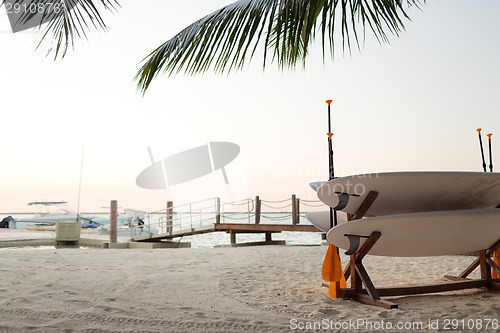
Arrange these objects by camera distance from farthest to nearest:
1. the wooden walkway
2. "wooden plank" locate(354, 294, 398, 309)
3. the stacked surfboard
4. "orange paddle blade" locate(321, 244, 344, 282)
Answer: the wooden walkway → "orange paddle blade" locate(321, 244, 344, 282) → the stacked surfboard → "wooden plank" locate(354, 294, 398, 309)

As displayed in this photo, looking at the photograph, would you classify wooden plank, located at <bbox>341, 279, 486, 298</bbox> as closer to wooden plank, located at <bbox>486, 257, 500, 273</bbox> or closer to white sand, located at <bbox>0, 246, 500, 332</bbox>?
white sand, located at <bbox>0, 246, 500, 332</bbox>

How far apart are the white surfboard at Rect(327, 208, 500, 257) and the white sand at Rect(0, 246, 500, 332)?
1.29 ft

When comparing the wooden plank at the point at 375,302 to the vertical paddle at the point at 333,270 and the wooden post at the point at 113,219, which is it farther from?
the wooden post at the point at 113,219

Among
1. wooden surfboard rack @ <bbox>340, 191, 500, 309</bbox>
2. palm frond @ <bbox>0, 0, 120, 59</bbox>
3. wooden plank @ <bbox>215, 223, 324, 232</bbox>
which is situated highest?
palm frond @ <bbox>0, 0, 120, 59</bbox>

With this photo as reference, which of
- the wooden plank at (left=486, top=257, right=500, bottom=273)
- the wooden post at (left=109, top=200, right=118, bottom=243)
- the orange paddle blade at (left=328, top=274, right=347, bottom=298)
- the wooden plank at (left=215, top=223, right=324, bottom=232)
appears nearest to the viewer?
the orange paddle blade at (left=328, top=274, right=347, bottom=298)

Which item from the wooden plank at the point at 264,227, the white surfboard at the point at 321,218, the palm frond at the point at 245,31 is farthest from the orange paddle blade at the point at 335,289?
the wooden plank at the point at 264,227

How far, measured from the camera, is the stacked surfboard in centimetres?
312

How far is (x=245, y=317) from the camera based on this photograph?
272 centimetres

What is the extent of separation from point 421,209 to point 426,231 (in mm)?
346

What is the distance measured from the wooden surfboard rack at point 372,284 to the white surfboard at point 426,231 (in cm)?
11

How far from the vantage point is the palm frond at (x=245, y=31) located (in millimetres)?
3045

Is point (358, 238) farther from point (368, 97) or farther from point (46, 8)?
point (368, 97)

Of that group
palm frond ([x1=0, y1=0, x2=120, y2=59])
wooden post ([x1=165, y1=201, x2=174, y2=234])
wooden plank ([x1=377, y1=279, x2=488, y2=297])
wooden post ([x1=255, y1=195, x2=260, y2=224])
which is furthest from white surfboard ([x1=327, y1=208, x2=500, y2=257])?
wooden post ([x1=165, y1=201, x2=174, y2=234])

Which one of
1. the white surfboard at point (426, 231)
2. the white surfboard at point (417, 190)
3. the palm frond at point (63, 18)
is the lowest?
the white surfboard at point (426, 231)
